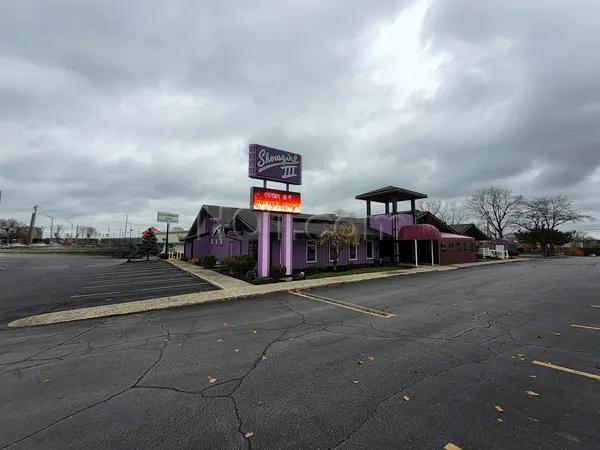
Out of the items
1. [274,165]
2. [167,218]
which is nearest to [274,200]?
[274,165]

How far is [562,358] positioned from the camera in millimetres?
4617

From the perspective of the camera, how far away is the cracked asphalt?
9.14ft

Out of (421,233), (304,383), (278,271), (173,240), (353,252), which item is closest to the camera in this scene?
(304,383)

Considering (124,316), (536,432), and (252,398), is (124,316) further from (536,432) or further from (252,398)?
(536,432)

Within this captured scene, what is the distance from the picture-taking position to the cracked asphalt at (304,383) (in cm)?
279

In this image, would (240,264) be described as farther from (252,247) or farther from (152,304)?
(152,304)

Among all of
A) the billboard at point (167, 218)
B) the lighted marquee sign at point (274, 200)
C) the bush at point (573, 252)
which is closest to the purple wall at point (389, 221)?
the lighted marquee sign at point (274, 200)

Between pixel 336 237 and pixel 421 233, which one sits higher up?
pixel 421 233

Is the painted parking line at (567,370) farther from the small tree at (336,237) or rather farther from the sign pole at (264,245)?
the small tree at (336,237)

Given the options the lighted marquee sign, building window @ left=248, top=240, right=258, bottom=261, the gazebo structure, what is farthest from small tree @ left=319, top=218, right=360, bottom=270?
the gazebo structure

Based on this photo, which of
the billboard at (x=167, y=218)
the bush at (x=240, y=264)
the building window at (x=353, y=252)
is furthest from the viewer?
the billboard at (x=167, y=218)

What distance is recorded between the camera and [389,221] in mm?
24719

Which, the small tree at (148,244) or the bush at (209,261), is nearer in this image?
the bush at (209,261)

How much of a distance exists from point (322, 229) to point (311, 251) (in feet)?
6.28
